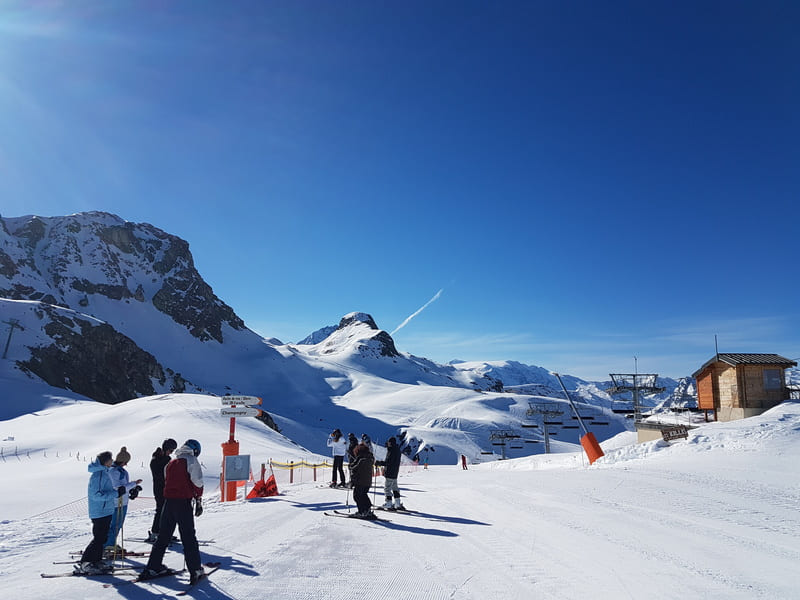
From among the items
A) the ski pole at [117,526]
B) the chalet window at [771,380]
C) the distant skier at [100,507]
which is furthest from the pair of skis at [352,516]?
the chalet window at [771,380]

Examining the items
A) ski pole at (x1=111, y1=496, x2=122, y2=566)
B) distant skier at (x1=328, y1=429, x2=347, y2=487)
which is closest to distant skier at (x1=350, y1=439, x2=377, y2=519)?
ski pole at (x1=111, y1=496, x2=122, y2=566)

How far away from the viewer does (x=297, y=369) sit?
155250 millimetres

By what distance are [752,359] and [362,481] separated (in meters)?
27.7

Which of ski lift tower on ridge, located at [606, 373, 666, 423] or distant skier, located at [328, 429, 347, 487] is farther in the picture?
ski lift tower on ridge, located at [606, 373, 666, 423]

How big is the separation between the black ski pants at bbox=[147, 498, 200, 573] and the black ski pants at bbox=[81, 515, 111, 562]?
1.04 metres

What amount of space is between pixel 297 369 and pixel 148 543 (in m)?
150

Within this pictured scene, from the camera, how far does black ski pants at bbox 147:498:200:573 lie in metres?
6.57

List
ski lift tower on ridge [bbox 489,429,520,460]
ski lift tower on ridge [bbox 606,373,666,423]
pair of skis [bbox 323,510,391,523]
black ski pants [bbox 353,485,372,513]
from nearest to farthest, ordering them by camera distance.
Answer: pair of skis [bbox 323,510,391,523]
black ski pants [bbox 353,485,372,513]
ski lift tower on ridge [bbox 606,373,666,423]
ski lift tower on ridge [bbox 489,429,520,460]

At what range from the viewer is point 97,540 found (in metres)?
7.17

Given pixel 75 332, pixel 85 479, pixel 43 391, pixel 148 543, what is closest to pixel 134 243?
pixel 75 332

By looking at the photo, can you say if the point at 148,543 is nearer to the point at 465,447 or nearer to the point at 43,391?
the point at 43,391

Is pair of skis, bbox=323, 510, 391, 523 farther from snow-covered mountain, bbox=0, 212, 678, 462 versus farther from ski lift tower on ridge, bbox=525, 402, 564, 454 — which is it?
snow-covered mountain, bbox=0, 212, 678, 462

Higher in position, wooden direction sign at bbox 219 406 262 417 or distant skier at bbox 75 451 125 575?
wooden direction sign at bbox 219 406 262 417

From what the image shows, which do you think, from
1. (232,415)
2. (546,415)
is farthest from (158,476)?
(546,415)
